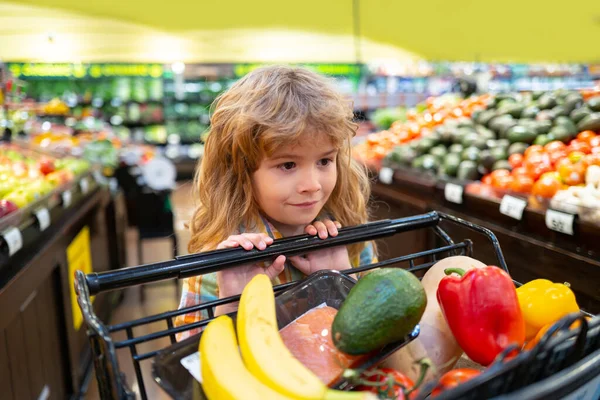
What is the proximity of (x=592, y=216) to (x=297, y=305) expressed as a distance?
1.52 meters

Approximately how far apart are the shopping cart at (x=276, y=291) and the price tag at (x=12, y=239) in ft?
4.62

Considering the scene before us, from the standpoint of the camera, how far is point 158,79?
1064 cm

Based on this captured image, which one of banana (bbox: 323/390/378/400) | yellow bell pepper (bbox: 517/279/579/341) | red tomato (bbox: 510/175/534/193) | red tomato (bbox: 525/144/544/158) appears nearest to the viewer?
banana (bbox: 323/390/378/400)

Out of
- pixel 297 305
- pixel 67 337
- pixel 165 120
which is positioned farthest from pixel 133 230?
pixel 297 305

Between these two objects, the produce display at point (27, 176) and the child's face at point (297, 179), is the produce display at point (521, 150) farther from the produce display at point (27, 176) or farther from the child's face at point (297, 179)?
the produce display at point (27, 176)

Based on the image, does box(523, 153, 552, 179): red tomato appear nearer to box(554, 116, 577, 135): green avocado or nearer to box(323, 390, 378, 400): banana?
box(554, 116, 577, 135): green avocado

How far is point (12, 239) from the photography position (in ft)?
6.48

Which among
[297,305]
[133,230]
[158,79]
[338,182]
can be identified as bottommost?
[133,230]

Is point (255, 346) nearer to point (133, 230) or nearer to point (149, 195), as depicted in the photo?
point (149, 195)

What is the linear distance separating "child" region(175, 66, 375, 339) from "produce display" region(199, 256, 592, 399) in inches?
8.9

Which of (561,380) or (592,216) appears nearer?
(561,380)

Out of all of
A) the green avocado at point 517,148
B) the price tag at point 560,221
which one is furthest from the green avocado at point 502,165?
the price tag at point 560,221

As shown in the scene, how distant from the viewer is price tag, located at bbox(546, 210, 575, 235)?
194 centimetres

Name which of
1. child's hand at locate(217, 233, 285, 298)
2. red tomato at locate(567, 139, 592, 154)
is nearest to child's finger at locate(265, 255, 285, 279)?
child's hand at locate(217, 233, 285, 298)
